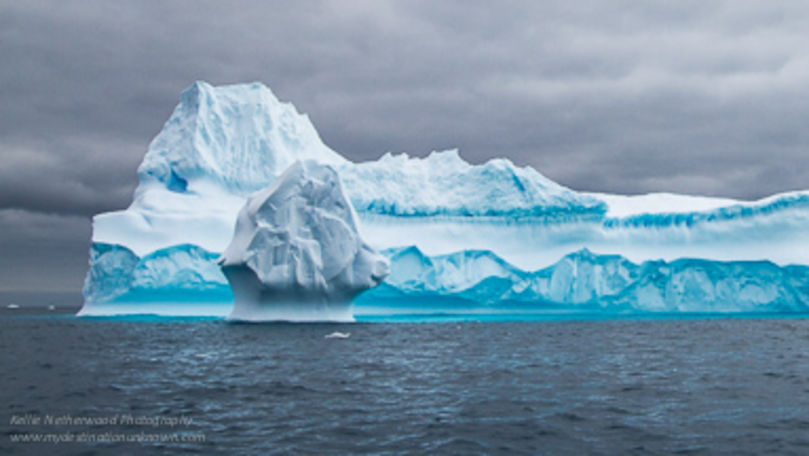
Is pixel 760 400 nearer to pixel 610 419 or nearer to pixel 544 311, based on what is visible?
pixel 610 419

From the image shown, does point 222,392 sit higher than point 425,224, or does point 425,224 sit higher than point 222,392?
point 425,224

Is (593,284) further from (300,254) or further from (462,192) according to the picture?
(300,254)

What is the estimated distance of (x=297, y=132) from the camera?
29125mm

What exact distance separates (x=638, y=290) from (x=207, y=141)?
16.8 metres

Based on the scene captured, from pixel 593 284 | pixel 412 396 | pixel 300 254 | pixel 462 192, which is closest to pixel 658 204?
pixel 593 284

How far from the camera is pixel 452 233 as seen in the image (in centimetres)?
2745

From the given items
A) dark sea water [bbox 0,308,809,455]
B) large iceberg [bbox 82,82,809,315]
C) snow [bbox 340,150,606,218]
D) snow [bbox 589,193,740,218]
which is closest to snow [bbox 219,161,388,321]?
dark sea water [bbox 0,308,809,455]

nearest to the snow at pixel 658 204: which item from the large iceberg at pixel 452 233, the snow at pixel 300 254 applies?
the large iceberg at pixel 452 233

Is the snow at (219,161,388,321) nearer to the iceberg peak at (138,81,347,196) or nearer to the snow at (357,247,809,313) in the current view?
the snow at (357,247,809,313)

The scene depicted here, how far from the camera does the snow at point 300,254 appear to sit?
63.7 feet

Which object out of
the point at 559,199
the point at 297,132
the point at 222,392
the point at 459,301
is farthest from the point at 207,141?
the point at 222,392

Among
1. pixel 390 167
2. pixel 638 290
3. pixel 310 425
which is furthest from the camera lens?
pixel 390 167

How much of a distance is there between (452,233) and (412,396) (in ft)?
63.7

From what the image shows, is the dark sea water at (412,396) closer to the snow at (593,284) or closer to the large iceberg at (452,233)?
the large iceberg at (452,233)
